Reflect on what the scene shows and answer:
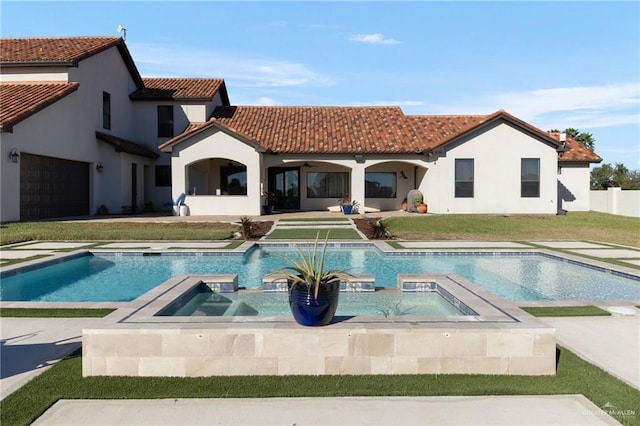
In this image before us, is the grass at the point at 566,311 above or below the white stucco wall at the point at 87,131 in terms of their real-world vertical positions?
below

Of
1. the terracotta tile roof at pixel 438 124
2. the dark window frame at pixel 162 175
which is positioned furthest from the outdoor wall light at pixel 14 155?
the terracotta tile roof at pixel 438 124

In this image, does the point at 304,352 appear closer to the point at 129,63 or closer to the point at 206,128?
the point at 206,128

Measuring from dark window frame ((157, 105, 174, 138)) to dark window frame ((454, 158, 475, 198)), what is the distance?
57.0 feet

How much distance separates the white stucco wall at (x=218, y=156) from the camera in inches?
916

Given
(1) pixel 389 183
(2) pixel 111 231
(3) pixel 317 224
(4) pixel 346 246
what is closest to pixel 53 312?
(4) pixel 346 246

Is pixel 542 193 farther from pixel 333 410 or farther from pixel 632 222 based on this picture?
pixel 333 410

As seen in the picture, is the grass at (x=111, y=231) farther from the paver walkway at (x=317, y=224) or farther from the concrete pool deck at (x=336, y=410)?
the concrete pool deck at (x=336, y=410)

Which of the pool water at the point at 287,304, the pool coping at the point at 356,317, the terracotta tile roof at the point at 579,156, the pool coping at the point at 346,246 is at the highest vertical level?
the terracotta tile roof at the point at 579,156

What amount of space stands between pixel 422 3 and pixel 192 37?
8700mm

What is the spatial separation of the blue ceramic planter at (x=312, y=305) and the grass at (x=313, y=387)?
0.55m

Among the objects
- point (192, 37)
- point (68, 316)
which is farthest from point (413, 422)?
point (192, 37)

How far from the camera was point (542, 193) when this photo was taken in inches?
949

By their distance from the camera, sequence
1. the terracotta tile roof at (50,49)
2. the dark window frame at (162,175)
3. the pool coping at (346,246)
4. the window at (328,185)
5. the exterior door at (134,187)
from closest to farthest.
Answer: the pool coping at (346,246), the terracotta tile roof at (50,49), the exterior door at (134,187), the window at (328,185), the dark window frame at (162,175)

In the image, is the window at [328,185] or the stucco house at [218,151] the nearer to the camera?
the stucco house at [218,151]
